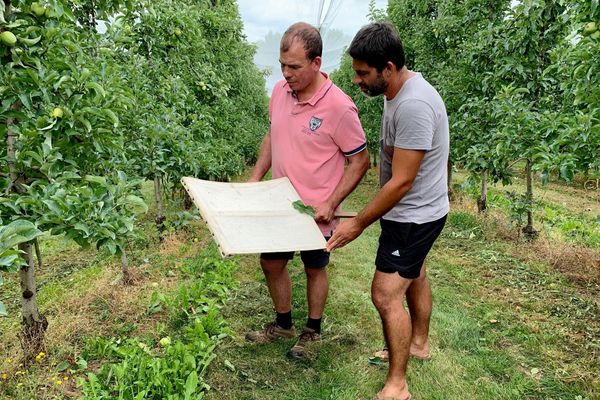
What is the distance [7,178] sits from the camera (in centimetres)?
248

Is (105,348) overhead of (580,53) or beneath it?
beneath

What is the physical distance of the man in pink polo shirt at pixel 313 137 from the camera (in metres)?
2.73

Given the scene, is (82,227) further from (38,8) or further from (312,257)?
(312,257)

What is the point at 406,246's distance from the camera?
251 centimetres

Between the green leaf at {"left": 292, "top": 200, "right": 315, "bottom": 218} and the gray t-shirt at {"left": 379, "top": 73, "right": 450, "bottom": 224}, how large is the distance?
18.1 inches

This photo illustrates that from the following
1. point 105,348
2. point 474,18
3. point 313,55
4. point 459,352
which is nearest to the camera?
point 313,55

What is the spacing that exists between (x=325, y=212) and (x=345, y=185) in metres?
0.20

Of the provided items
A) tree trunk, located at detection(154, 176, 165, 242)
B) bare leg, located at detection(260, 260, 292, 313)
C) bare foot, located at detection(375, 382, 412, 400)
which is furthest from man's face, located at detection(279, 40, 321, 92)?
tree trunk, located at detection(154, 176, 165, 242)

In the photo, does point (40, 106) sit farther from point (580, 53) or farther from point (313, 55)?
point (580, 53)

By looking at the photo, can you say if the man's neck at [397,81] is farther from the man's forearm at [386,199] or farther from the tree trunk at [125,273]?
the tree trunk at [125,273]

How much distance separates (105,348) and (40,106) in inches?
60.3

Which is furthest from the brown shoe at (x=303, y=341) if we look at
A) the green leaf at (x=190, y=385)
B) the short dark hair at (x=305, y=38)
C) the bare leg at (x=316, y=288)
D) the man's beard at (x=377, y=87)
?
the short dark hair at (x=305, y=38)

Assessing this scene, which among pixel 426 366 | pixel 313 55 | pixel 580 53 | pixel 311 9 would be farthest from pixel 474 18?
pixel 311 9

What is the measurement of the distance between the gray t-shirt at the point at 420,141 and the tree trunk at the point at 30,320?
2183mm
